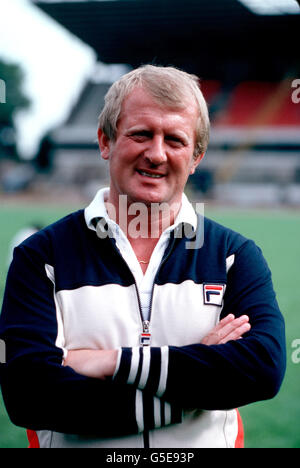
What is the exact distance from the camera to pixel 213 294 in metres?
1.47

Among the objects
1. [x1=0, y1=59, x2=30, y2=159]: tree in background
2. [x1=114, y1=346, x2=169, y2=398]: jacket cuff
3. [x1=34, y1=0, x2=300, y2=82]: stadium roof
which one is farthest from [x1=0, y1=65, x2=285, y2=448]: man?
[x1=0, y1=59, x2=30, y2=159]: tree in background

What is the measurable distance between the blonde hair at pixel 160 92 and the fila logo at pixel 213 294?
0.38 m

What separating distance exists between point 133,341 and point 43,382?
0.24 metres

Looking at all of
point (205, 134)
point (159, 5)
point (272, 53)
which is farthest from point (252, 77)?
point (205, 134)

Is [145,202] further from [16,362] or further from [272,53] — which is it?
[272,53]

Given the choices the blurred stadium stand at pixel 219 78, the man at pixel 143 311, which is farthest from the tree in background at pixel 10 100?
A: the man at pixel 143 311

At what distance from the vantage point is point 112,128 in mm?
1515

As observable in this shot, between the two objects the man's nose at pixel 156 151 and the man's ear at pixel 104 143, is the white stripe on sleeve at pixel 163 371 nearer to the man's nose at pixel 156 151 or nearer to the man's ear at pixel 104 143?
the man's nose at pixel 156 151

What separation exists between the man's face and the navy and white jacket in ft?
0.52

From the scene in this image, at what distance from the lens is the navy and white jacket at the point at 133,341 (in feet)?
4.42

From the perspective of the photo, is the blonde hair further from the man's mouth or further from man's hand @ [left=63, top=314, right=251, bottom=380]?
man's hand @ [left=63, top=314, right=251, bottom=380]

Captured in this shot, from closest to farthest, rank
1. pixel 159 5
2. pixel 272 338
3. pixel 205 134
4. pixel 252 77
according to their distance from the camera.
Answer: pixel 272 338 < pixel 205 134 < pixel 159 5 < pixel 252 77

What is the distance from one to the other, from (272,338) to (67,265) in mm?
572
